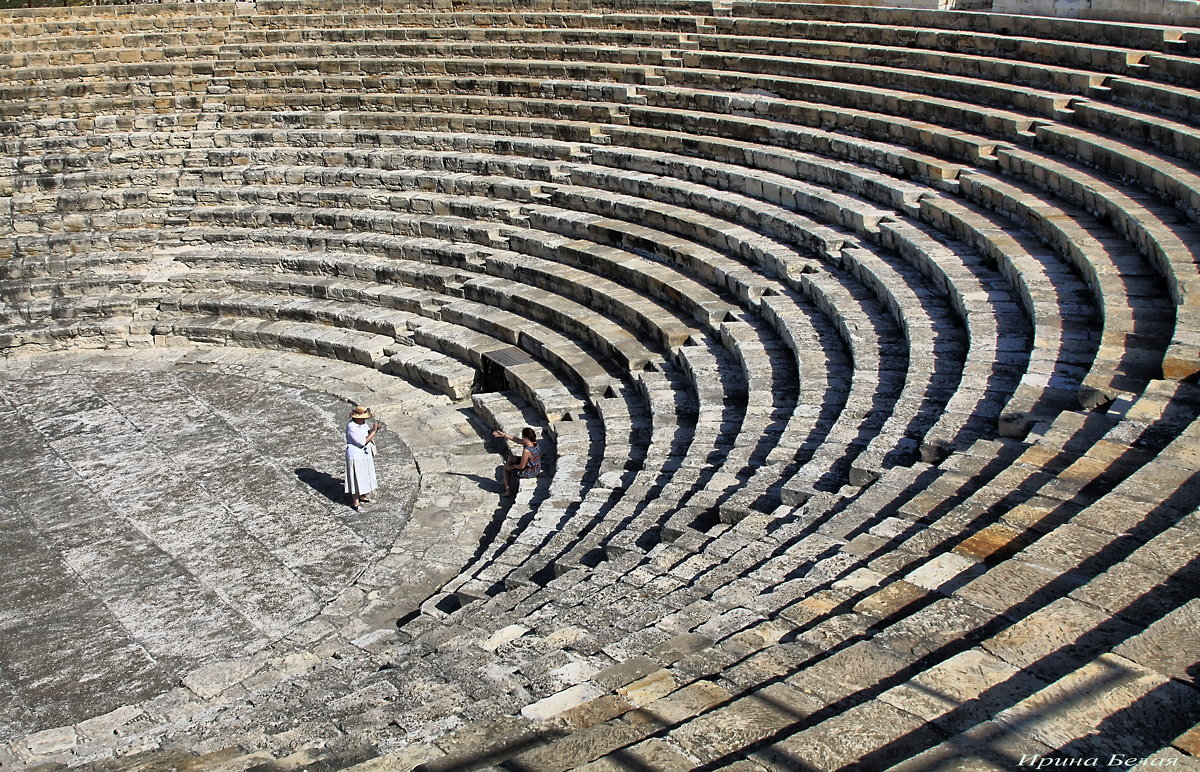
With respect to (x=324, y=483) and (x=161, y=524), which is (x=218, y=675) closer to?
(x=161, y=524)

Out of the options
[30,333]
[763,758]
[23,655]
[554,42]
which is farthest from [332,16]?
[763,758]

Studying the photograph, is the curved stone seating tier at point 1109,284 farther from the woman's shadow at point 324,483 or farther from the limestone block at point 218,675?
the woman's shadow at point 324,483

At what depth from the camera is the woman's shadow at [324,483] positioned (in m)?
12.1

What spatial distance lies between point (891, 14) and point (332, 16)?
1018 cm

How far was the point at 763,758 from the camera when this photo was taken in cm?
444

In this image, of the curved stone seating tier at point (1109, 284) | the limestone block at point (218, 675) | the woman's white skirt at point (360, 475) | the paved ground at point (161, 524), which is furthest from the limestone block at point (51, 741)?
the curved stone seating tier at point (1109, 284)

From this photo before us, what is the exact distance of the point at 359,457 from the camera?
38.1ft

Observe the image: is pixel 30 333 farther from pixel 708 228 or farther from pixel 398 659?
pixel 398 659

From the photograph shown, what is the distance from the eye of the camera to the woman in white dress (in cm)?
1160

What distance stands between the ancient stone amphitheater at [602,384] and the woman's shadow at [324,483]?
1.6 inches

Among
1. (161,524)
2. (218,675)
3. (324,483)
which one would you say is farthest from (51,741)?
(324,483)

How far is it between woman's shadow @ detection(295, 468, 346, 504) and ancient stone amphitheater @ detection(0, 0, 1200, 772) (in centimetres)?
4

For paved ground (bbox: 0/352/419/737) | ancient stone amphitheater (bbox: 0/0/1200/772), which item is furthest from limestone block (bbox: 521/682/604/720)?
paved ground (bbox: 0/352/419/737)

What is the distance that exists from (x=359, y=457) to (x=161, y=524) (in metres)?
1.98
